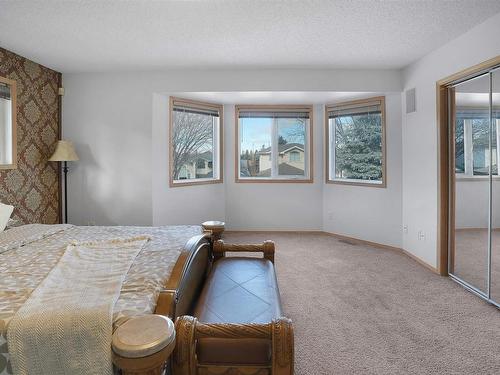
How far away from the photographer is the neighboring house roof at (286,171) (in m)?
5.25

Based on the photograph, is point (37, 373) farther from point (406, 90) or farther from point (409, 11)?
point (406, 90)

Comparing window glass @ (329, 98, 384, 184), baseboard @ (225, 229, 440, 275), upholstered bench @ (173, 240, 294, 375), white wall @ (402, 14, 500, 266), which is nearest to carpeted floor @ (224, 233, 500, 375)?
baseboard @ (225, 229, 440, 275)

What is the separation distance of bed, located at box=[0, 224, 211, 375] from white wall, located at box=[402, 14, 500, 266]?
8.79 ft

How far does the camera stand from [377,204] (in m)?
4.43

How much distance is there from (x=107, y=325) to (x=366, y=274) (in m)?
2.88

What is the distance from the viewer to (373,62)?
382 cm

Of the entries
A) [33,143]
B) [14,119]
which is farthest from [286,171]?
[14,119]

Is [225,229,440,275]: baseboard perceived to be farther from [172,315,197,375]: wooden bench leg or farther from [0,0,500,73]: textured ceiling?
[172,315,197,375]: wooden bench leg

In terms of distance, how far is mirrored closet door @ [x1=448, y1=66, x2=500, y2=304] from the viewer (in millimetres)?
2674

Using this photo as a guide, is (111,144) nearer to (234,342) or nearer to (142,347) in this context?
(234,342)

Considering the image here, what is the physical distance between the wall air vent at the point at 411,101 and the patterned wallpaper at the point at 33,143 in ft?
15.1

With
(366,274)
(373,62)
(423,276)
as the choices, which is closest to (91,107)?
(373,62)

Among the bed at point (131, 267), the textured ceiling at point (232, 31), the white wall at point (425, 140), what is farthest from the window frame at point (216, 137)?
the white wall at point (425, 140)

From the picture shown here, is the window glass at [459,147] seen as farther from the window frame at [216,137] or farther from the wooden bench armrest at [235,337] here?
the window frame at [216,137]
